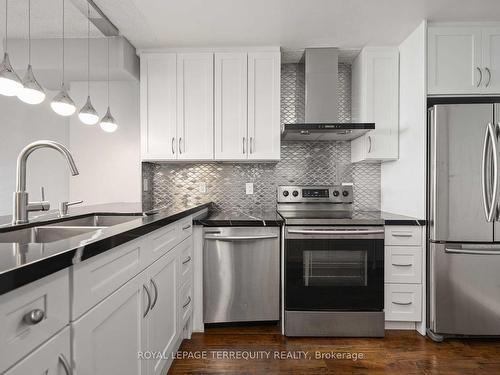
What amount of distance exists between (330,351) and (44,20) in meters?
3.28

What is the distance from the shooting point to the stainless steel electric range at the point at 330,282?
231 cm

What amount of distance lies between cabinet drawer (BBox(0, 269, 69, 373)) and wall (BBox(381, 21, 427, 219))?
2.38 meters

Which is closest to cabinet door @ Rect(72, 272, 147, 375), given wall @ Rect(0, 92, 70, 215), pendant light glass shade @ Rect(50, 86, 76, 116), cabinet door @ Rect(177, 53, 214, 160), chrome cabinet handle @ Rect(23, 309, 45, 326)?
chrome cabinet handle @ Rect(23, 309, 45, 326)

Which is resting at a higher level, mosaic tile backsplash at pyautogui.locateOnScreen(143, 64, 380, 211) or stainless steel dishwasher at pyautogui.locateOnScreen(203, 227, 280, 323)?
mosaic tile backsplash at pyautogui.locateOnScreen(143, 64, 380, 211)

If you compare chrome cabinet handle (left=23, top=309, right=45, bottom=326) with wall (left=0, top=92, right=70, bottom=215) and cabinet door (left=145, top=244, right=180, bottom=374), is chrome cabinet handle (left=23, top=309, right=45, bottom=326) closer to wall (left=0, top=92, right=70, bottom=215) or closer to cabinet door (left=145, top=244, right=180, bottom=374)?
cabinet door (left=145, top=244, right=180, bottom=374)

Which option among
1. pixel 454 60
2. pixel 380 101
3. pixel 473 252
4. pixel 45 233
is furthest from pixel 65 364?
pixel 454 60

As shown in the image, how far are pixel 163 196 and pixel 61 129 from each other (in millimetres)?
1300

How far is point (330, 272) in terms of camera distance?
7.57 feet

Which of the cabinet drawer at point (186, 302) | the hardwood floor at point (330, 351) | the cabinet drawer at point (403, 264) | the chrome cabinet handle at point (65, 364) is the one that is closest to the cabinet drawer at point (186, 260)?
the cabinet drawer at point (186, 302)

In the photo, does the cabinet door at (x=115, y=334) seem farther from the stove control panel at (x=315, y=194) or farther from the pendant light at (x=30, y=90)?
the stove control panel at (x=315, y=194)

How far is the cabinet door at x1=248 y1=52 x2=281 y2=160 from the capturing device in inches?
112

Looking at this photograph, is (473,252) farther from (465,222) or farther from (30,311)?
(30,311)

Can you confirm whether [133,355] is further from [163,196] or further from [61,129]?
[61,129]

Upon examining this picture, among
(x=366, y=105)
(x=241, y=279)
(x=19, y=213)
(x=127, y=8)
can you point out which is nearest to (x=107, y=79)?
(x=127, y=8)
